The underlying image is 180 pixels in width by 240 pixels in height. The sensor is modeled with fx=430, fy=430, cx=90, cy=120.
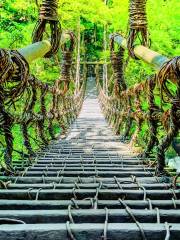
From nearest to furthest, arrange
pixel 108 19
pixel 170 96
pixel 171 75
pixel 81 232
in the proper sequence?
pixel 81 232 < pixel 171 75 < pixel 170 96 < pixel 108 19

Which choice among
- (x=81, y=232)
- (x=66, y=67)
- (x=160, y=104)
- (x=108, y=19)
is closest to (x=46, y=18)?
(x=160, y=104)

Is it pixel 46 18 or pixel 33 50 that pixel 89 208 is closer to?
pixel 33 50

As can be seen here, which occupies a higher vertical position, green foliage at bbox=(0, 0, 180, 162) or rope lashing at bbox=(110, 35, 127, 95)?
green foliage at bbox=(0, 0, 180, 162)

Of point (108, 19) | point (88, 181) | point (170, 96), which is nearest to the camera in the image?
point (170, 96)

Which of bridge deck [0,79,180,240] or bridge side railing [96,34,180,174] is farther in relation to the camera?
bridge side railing [96,34,180,174]

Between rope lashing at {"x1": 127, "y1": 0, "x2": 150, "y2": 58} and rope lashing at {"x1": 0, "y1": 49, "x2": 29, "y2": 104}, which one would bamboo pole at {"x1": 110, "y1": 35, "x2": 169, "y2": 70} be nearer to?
rope lashing at {"x1": 127, "y1": 0, "x2": 150, "y2": 58}

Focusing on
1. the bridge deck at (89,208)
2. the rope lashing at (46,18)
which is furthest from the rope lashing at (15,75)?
the rope lashing at (46,18)

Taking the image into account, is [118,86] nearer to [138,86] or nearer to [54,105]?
[54,105]

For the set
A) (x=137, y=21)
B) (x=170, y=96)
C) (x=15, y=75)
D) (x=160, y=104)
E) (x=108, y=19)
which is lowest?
(x=160, y=104)

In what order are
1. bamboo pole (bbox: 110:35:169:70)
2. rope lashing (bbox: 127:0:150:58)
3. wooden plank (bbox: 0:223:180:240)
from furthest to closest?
rope lashing (bbox: 127:0:150:58)
bamboo pole (bbox: 110:35:169:70)
wooden plank (bbox: 0:223:180:240)

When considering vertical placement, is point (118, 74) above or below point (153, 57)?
below

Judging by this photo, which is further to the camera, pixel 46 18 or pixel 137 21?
pixel 137 21

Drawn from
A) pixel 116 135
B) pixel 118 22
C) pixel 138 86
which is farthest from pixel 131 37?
pixel 118 22

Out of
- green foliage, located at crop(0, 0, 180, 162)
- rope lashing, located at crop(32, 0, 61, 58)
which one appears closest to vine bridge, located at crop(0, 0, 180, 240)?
rope lashing, located at crop(32, 0, 61, 58)
